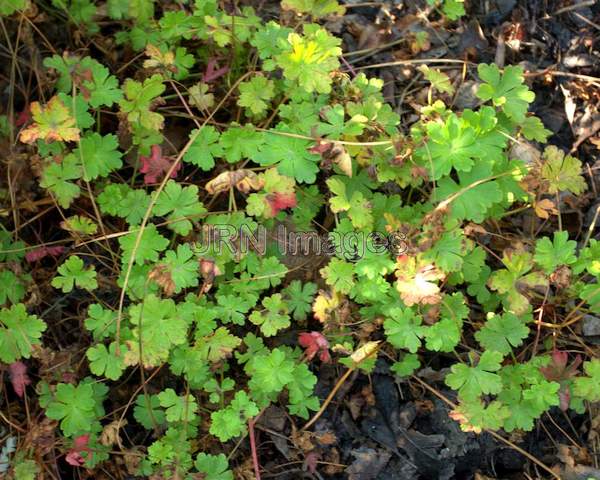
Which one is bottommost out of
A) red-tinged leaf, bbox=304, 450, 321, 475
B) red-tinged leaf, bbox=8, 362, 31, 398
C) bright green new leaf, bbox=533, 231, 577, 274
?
red-tinged leaf, bbox=304, 450, 321, 475

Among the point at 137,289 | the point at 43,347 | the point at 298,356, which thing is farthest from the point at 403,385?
the point at 43,347

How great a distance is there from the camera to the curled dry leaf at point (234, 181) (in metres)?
2.86

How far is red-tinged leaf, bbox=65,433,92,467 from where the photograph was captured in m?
2.77

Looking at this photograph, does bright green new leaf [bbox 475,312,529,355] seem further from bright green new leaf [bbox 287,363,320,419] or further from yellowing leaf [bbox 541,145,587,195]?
bright green new leaf [bbox 287,363,320,419]

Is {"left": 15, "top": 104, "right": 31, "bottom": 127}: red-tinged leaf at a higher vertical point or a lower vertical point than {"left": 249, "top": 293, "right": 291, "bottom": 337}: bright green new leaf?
higher

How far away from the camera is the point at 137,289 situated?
9.67ft

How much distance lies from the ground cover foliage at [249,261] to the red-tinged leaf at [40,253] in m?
0.01

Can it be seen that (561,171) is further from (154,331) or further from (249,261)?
(154,331)

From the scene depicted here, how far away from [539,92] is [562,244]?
115 cm

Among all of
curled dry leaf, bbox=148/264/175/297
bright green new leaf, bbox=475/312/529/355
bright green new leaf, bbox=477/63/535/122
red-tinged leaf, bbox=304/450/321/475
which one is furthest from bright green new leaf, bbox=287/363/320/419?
bright green new leaf, bbox=477/63/535/122

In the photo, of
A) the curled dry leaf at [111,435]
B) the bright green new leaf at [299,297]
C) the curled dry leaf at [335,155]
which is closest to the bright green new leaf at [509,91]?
the curled dry leaf at [335,155]

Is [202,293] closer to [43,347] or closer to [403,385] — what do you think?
[43,347]

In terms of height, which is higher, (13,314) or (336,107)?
(336,107)

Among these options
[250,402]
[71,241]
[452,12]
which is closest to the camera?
[250,402]
